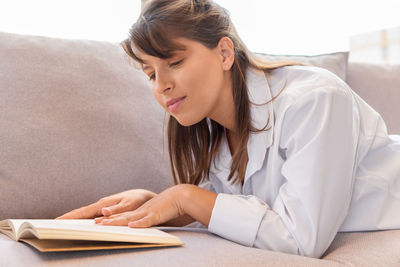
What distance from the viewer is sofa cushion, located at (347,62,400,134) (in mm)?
1616

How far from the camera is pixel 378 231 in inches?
38.1

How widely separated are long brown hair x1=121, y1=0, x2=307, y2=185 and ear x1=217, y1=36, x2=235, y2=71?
0.01 metres

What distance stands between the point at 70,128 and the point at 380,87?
3.55 feet

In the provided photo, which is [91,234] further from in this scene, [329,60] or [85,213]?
[329,60]

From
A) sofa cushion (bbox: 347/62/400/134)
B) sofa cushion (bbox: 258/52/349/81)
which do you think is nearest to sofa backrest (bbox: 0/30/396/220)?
sofa cushion (bbox: 258/52/349/81)

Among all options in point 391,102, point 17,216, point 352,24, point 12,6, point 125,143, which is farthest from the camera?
point 352,24

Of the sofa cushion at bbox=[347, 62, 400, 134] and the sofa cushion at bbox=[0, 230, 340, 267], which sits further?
the sofa cushion at bbox=[347, 62, 400, 134]

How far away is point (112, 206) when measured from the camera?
1.05m

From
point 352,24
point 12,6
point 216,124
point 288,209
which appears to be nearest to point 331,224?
point 288,209

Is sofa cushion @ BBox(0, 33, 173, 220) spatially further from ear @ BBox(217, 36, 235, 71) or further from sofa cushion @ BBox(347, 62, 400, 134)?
sofa cushion @ BBox(347, 62, 400, 134)

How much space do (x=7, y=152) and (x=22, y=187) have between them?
9cm

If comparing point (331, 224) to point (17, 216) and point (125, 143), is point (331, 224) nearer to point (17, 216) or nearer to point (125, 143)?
point (125, 143)

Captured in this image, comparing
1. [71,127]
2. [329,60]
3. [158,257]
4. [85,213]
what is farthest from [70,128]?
[329,60]

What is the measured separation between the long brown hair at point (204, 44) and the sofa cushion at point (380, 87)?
0.62 m
